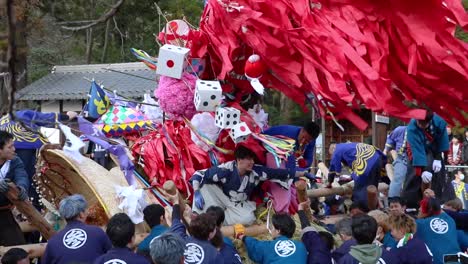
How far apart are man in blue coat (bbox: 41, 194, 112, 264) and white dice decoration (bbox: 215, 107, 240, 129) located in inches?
60.8

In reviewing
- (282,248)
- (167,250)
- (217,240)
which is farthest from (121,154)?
(167,250)

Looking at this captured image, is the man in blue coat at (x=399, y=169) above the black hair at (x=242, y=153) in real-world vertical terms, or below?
below

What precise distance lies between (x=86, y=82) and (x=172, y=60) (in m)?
7.88

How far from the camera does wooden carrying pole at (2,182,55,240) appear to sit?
5.48 metres

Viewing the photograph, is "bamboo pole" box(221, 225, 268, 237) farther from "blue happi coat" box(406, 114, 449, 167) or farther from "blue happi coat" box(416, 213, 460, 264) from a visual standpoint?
"blue happi coat" box(406, 114, 449, 167)

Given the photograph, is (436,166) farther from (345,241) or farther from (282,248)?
(282,248)

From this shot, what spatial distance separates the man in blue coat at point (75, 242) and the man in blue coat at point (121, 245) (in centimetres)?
36

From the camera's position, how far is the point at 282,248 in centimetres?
550

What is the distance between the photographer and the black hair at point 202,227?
496cm

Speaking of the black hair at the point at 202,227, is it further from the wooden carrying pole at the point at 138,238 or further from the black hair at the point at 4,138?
the black hair at the point at 4,138

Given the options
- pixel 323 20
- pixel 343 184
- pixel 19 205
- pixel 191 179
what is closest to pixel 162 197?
pixel 191 179

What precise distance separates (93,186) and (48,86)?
8.30 metres

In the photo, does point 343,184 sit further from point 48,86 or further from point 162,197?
point 48,86

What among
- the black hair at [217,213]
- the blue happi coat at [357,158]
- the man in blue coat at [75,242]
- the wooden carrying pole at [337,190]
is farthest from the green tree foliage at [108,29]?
the man in blue coat at [75,242]
